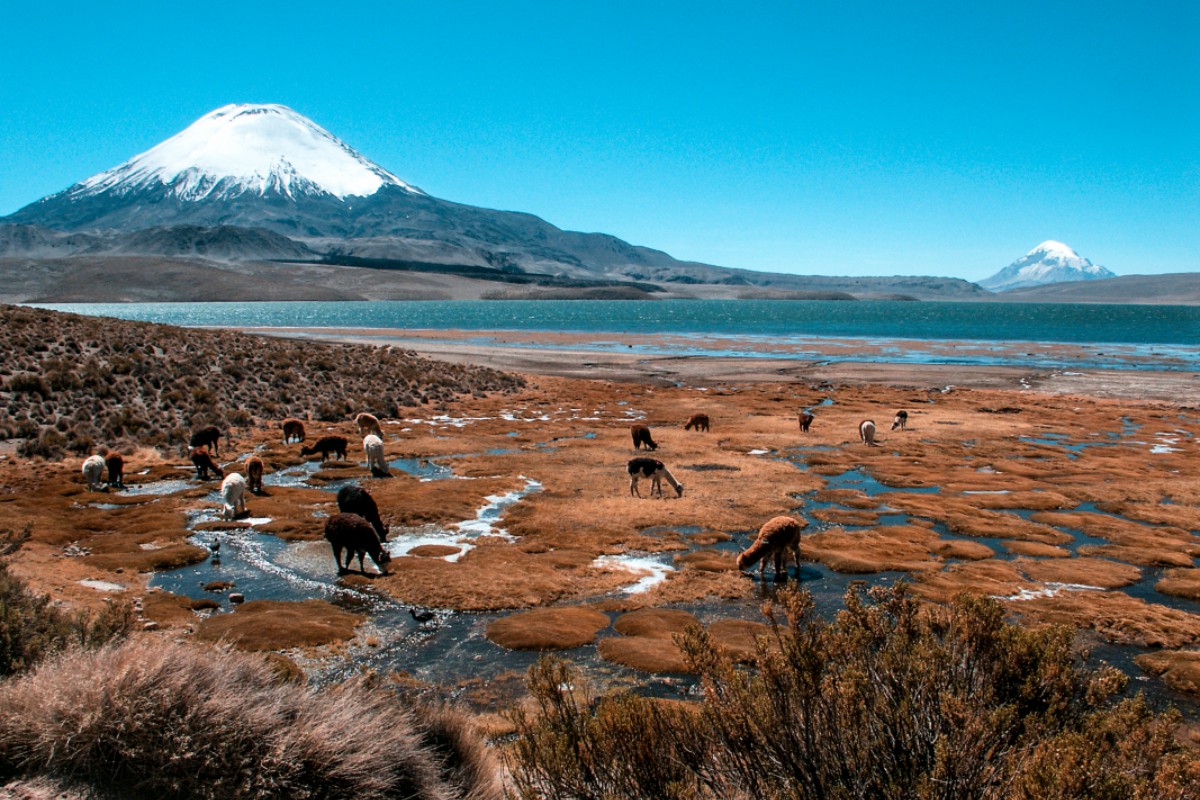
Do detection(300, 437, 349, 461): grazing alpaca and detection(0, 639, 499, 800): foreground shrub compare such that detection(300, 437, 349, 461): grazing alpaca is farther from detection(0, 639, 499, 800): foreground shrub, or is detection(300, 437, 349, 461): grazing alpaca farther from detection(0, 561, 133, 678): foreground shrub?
detection(0, 639, 499, 800): foreground shrub

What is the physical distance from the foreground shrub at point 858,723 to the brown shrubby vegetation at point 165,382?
28.0 metres

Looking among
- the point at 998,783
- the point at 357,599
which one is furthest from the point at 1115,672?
the point at 357,599

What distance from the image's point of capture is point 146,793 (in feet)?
18.0

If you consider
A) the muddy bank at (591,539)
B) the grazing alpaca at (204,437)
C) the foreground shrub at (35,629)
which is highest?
the foreground shrub at (35,629)

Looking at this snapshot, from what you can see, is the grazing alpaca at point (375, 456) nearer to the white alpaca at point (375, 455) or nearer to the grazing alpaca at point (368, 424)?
the white alpaca at point (375, 455)

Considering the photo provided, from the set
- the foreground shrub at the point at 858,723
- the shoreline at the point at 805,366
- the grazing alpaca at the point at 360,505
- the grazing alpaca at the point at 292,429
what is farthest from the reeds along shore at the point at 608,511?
the shoreline at the point at 805,366

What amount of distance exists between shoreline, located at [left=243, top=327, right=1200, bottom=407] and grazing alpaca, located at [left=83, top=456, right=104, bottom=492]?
135ft

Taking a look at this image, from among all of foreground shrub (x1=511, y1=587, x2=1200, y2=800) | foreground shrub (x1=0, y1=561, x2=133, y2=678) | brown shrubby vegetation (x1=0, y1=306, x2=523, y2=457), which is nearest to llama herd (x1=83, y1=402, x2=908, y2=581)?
brown shrubby vegetation (x1=0, y1=306, x2=523, y2=457)

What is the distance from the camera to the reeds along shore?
499 inches

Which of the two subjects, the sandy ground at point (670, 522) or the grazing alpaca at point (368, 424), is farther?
the grazing alpaca at point (368, 424)

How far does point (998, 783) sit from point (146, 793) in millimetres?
6419

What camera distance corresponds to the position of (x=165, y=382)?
34.8 metres

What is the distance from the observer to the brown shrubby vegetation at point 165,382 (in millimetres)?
29000

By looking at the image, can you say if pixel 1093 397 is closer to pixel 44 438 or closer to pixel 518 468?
pixel 518 468
